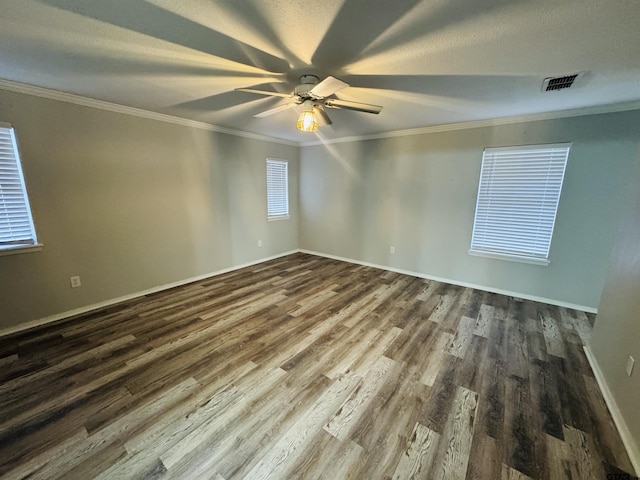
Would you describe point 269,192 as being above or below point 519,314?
above

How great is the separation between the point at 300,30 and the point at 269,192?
3.63m

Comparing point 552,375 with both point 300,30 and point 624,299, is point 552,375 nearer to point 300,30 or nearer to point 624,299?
point 624,299

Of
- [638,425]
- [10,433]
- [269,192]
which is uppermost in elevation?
[269,192]

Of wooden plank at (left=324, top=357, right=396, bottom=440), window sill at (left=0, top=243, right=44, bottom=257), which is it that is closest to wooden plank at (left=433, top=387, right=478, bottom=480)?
wooden plank at (left=324, top=357, right=396, bottom=440)

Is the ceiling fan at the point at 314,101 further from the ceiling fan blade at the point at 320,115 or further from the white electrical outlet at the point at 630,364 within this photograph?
the white electrical outlet at the point at 630,364

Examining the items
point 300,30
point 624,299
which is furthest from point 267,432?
point 624,299

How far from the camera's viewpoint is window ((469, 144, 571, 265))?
3.13 meters

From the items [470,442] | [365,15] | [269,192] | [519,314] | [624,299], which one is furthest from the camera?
[269,192]

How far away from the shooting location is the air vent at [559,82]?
2061 millimetres

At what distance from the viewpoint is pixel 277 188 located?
520cm

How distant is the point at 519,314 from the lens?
3029 millimetres

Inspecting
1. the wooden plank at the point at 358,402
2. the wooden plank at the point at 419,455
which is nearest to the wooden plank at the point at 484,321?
the wooden plank at the point at 358,402

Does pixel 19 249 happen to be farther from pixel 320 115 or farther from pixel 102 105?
pixel 320 115

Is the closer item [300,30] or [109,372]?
[300,30]
